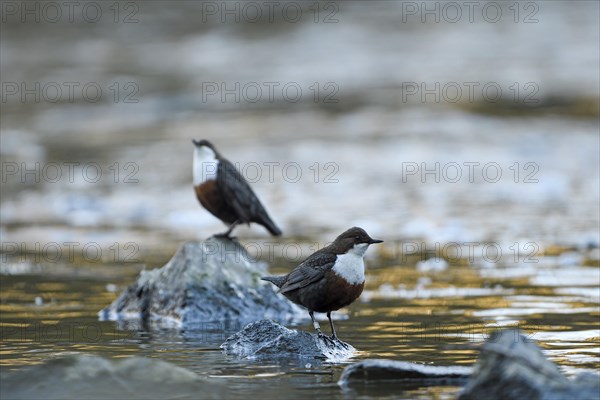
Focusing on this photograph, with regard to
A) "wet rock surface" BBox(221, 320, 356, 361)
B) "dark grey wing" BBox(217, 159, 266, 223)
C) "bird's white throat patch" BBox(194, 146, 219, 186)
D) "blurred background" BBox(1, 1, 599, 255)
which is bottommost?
"wet rock surface" BBox(221, 320, 356, 361)

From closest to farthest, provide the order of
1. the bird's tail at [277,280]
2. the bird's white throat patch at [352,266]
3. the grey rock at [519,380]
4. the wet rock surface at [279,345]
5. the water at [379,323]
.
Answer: the grey rock at [519,380] → the water at [379,323] → the wet rock surface at [279,345] → the bird's white throat patch at [352,266] → the bird's tail at [277,280]

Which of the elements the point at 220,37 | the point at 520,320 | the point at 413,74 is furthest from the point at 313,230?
the point at 220,37

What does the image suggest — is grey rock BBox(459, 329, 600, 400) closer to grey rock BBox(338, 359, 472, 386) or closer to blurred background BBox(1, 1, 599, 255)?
grey rock BBox(338, 359, 472, 386)

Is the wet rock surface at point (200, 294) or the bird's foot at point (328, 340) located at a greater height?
A: the wet rock surface at point (200, 294)

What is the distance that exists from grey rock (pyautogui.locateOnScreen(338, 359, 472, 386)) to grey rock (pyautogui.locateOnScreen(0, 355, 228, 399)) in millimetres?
727

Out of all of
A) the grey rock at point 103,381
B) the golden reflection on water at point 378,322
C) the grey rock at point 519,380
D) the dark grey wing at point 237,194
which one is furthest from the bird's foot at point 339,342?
the dark grey wing at point 237,194

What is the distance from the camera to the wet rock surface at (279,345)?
21.2 feet

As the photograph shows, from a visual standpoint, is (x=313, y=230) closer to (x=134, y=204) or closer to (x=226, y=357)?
A: (x=134, y=204)

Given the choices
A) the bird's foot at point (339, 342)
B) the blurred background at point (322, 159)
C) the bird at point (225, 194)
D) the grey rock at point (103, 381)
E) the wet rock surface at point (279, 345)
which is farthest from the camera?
the bird at point (225, 194)

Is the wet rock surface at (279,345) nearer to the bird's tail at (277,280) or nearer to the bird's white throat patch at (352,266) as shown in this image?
the bird's white throat patch at (352,266)

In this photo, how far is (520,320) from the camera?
25.0 ft

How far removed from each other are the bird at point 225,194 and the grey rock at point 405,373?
12.0 ft

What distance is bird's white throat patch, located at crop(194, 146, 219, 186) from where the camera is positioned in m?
9.18

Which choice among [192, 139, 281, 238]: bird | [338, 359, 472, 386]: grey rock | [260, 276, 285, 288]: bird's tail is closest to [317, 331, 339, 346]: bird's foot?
[260, 276, 285, 288]: bird's tail
